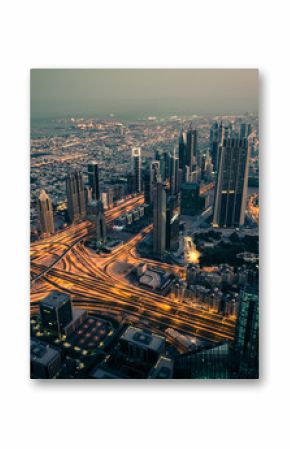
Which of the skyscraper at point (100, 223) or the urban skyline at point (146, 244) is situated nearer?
the urban skyline at point (146, 244)

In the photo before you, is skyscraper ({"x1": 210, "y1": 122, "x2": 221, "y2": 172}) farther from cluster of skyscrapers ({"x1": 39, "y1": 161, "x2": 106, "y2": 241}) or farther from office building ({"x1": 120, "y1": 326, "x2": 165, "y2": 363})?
office building ({"x1": 120, "y1": 326, "x2": 165, "y2": 363})

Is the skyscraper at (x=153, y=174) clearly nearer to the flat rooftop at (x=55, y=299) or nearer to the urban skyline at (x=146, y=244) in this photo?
the urban skyline at (x=146, y=244)

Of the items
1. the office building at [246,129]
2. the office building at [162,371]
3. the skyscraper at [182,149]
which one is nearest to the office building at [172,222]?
the skyscraper at [182,149]

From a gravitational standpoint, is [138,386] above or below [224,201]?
below

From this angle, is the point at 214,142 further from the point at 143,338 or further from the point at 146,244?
the point at 143,338

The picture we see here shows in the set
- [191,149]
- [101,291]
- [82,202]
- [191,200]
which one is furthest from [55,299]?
[191,149]
